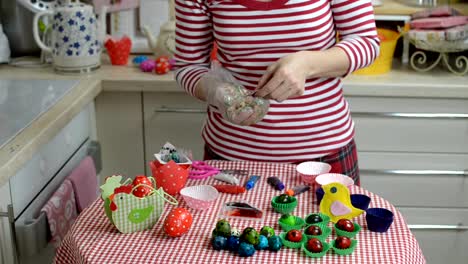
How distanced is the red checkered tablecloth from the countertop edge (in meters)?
0.19

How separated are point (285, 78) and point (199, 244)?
1.18 feet

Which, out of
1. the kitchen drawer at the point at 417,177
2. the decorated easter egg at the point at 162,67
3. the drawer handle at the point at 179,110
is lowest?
the kitchen drawer at the point at 417,177

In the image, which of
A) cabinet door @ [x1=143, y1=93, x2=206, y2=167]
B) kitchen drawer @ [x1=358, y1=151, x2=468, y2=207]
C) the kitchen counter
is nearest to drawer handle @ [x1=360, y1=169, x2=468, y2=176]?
kitchen drawer @ [x1=358, y1=151, x2=468, y2=207]

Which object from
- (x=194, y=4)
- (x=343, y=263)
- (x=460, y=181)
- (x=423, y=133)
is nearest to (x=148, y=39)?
(x=194, y=4)

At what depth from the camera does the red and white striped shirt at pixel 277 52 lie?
1343mm

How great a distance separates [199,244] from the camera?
3.45 feet

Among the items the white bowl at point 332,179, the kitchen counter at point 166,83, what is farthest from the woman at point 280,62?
the kitchen counter at point 166,83

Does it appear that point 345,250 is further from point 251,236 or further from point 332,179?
point 332,179

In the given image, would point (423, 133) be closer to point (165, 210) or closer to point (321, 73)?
point (321, 73)

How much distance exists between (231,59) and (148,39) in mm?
763

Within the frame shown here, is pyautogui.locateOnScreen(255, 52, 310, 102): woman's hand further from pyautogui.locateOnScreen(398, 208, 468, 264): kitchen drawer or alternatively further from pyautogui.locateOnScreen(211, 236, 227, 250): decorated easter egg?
pyautogui.locateOnScreen(398, 208, 468, 264): kitchen drawer

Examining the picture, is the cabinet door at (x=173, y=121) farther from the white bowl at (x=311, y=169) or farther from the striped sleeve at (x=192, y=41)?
the white bowl at (x=311, y=169)

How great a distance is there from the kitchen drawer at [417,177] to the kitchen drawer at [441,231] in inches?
1.1

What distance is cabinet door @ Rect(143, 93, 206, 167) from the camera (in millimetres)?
1977
